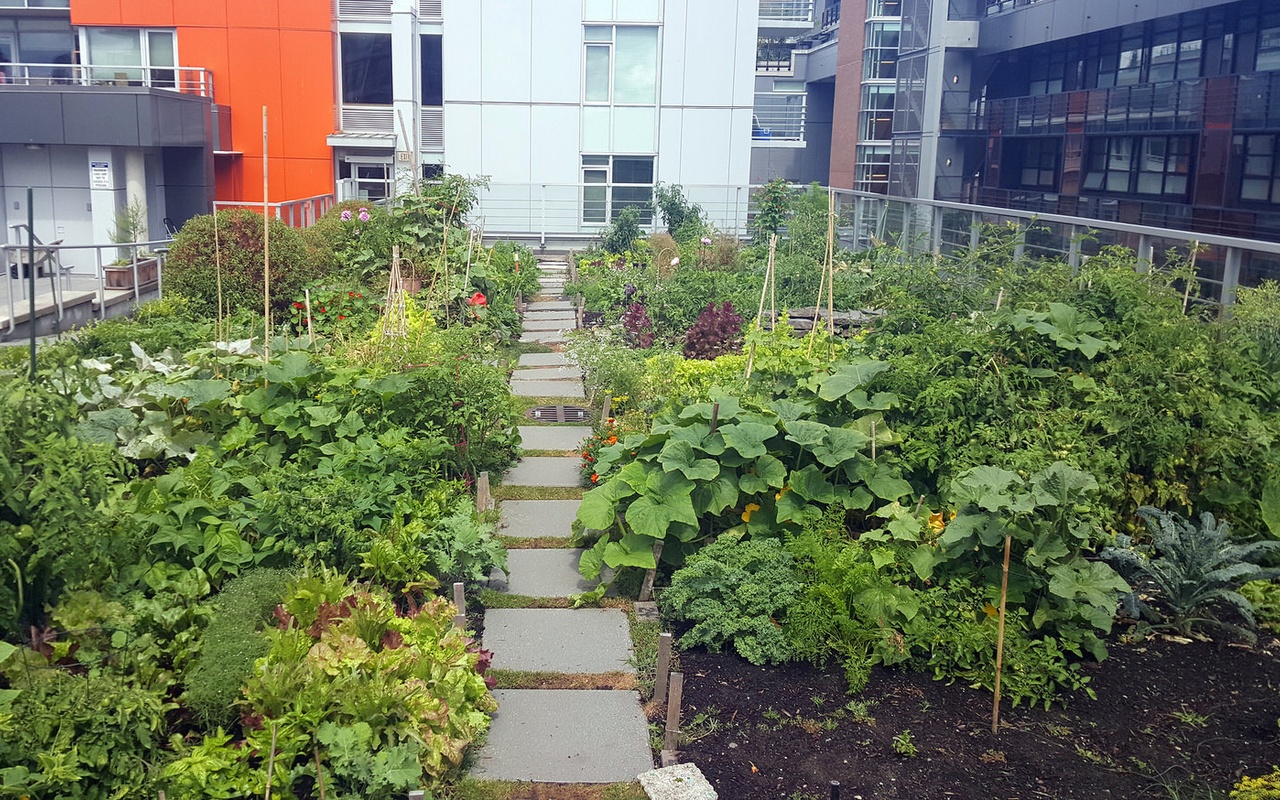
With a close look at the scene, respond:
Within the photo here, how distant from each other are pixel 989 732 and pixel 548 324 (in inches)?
411

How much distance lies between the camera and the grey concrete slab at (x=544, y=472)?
8023 millimetres

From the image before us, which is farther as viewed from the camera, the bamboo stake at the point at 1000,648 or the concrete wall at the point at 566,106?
the concrete wall at the point at 566,106

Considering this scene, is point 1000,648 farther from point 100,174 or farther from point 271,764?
point 100,174

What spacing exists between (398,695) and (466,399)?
3.39 meters

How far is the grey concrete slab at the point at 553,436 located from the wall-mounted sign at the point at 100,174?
1647cm

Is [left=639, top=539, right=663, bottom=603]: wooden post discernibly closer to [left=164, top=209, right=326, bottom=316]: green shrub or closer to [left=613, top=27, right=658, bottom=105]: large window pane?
[left=164, top=209, right=326, bottom=316]: green shrub

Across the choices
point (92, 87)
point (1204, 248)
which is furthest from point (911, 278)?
point (92, 87)

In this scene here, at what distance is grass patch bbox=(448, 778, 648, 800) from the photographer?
4.38 m

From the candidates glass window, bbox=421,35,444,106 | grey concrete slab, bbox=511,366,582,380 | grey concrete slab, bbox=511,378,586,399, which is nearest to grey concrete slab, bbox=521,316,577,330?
grey concrete slab, bbox=511,366,582,380

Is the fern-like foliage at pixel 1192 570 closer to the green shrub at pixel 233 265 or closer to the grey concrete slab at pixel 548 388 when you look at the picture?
the grey concrete slab at pixel 548 388

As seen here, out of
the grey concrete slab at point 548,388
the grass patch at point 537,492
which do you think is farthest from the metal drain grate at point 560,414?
the grass patch at point 537,492

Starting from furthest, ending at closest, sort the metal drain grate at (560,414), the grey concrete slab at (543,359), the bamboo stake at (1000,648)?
the grey concrete slab at (543,359)
the metal drain grate at (560,414)
the bamboo stake at (1000,648)

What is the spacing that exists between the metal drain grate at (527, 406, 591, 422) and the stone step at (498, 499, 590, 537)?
81.0 inches

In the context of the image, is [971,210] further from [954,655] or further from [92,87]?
[92,87]
